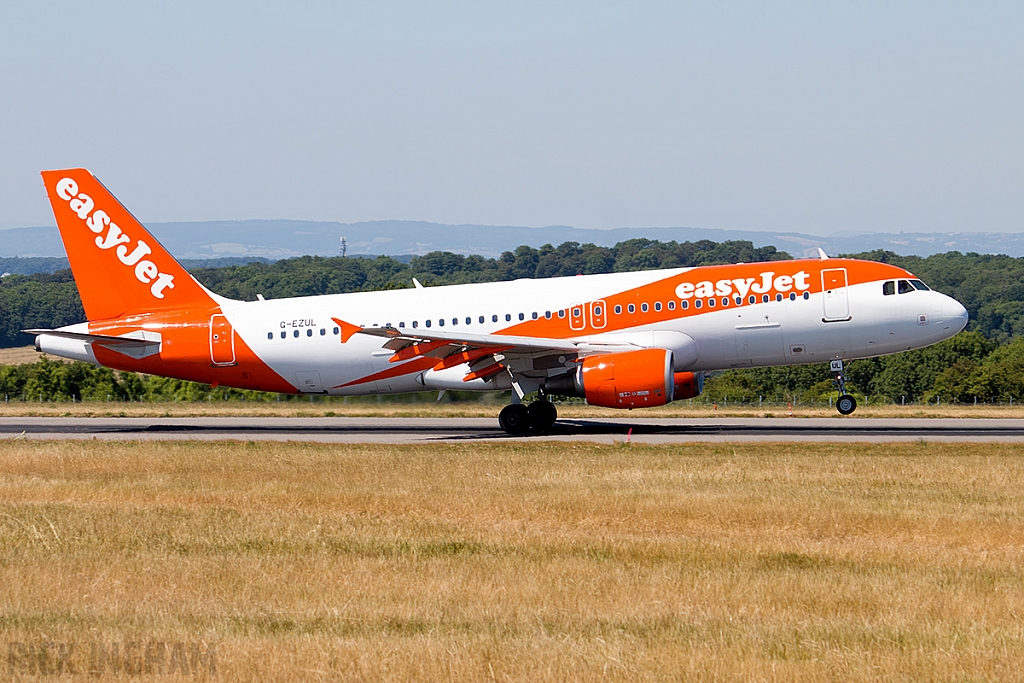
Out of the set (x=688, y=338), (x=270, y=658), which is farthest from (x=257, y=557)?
(x=688, y=338)

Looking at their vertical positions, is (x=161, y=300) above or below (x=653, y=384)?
above

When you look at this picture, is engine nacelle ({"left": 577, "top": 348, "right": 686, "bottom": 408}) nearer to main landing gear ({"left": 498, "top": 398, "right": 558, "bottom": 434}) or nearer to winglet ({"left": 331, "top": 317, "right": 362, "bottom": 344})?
main landing gear ({"left": 498, "top": 398, "right": 558, "bottom": 434})

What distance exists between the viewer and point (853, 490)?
21719mm

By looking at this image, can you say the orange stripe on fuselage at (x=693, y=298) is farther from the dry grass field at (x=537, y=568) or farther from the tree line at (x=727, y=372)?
the tree line at (x=727, y=372)

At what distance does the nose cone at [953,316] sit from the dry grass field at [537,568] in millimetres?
7782

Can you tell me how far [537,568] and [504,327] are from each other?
1975 centimetres

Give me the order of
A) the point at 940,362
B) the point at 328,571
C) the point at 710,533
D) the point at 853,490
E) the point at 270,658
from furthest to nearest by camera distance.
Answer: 1. the point at 940,362
2. the point at 853,490
3. the point at 710,533
4. the point at 328,571
5. the point at 270,658

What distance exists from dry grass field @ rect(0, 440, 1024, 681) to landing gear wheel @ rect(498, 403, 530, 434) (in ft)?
26.6

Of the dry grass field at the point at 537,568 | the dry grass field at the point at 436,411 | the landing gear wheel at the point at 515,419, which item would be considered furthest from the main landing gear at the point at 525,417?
the dry grass field at the point at 537,568

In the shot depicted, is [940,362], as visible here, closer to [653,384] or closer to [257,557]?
[653,384]

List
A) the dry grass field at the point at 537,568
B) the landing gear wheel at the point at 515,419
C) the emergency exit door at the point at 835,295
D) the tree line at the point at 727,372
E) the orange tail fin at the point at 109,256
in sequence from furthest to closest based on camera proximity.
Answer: the tree line at the point at 727,372, the orange tail fin at the point at 109,256, the landing gear wheel at the point at 515,419, the emergency exit door at the point at 835,295, the dry grass field at the point at 537,568

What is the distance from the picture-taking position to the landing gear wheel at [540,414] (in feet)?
114

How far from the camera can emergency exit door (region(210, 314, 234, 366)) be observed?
36.0m

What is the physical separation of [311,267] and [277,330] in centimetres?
14906
